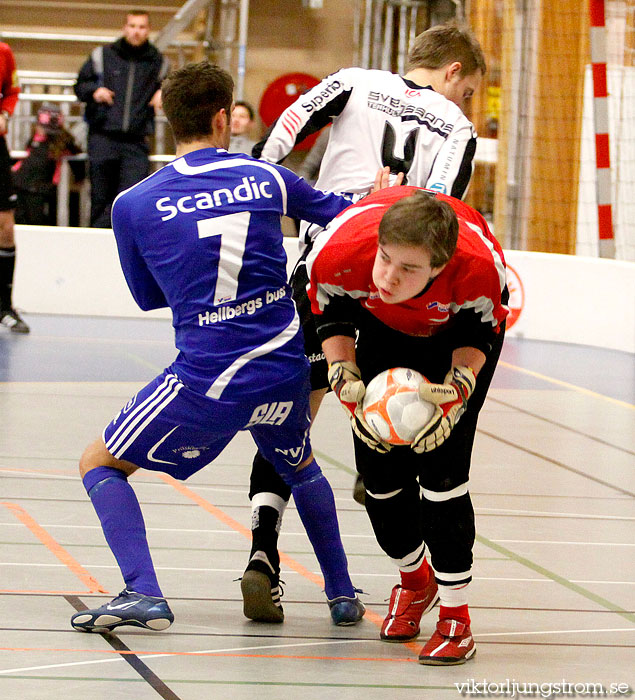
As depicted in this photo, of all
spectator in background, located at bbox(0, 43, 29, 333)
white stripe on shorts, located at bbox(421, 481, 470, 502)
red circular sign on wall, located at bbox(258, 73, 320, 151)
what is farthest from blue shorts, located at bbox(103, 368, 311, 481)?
red circular sign on wall, located at bbox(258, 73, 320, 151)

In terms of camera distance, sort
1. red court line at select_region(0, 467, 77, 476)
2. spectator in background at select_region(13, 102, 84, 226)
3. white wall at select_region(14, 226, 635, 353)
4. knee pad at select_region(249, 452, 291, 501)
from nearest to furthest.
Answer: knee pad at select_region(249, 452, 291, 501) → red court line at select_region(0, 467, 77, 476) → white wall at select_region(14, 226, 635, 353) → spectator in background at select_region(13, 102, 84, 226)

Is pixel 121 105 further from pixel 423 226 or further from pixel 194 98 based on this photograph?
pixel 423 226

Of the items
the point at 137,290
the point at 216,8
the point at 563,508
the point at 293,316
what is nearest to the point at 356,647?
the point at 293,316

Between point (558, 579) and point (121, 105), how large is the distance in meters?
7.96

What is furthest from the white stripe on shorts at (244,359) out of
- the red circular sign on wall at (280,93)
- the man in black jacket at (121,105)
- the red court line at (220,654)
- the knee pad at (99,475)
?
the red circular sign on wall at (280,93)

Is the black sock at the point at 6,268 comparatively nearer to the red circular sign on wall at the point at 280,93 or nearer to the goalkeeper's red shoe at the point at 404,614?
the goalkeeper's red shoe at the point at 404,614

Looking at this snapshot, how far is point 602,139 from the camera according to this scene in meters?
10.6

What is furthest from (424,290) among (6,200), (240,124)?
(240,124)

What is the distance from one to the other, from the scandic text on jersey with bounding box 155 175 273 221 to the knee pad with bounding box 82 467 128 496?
0.71m

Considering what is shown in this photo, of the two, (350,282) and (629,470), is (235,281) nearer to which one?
(350,282)

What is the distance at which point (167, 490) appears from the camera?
5.37 metres

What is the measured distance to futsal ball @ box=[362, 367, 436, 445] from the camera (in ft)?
10.3

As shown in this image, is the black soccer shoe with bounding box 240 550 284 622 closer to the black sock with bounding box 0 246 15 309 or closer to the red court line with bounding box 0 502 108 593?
the red court line with bounding box 0 502 108 593

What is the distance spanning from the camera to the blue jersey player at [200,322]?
345 centimetres
